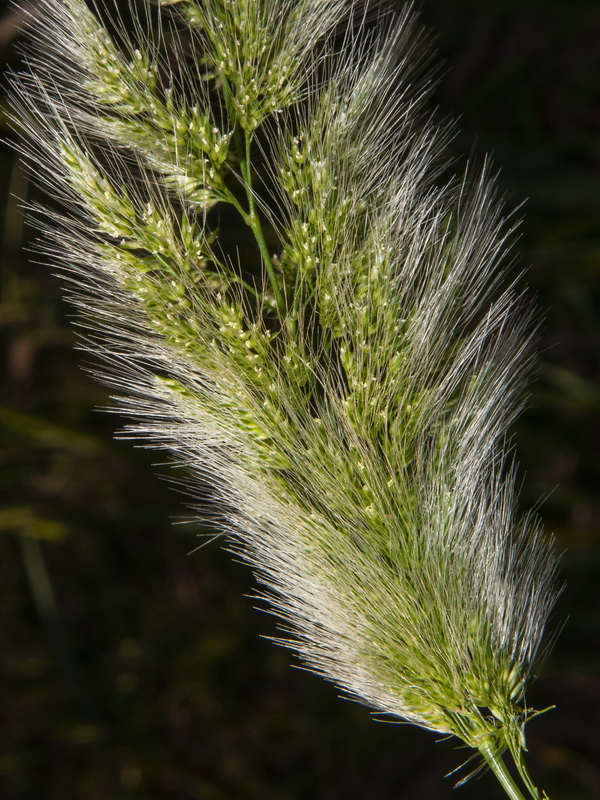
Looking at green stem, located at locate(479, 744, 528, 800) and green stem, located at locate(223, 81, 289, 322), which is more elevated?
green stem, located at locate(223, 81, 289, 322)

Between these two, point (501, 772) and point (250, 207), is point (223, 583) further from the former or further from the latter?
point (250, 207)

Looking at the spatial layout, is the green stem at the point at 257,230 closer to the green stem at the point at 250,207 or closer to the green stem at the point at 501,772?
the green stem at the point at 250,207

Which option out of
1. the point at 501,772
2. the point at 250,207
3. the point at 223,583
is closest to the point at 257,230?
the point at 250,207

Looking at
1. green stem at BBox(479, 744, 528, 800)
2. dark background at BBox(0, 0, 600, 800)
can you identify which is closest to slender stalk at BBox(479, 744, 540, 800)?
green stem at BBox(479, 744, 528, 800)

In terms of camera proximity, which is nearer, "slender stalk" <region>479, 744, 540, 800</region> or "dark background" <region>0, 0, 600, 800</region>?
"slender stalk" <region>479, 744, 540, 800</region>

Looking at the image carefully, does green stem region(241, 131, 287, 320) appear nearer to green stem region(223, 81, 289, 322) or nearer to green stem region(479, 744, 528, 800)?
green stem region(223, 81, 289, 322)
